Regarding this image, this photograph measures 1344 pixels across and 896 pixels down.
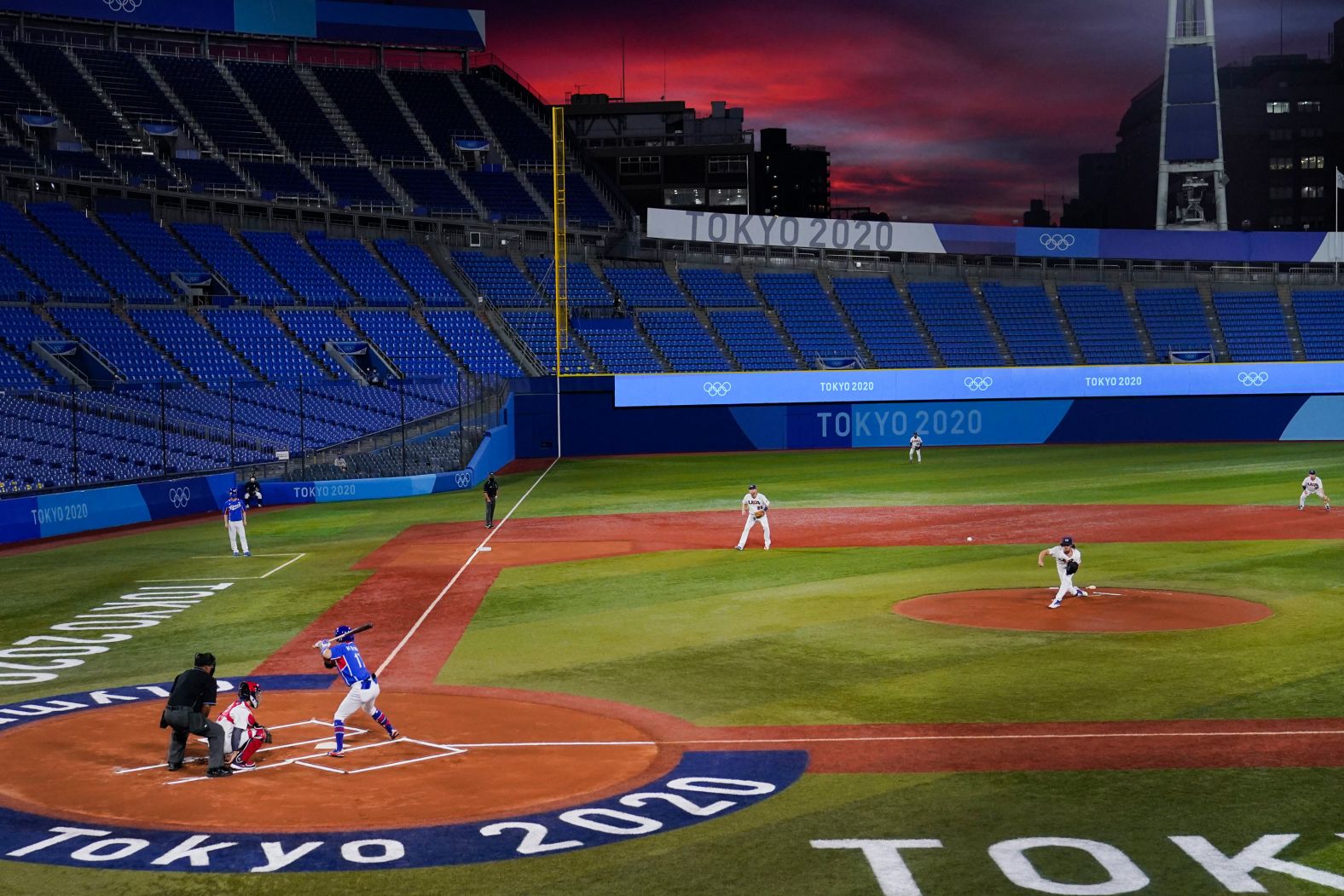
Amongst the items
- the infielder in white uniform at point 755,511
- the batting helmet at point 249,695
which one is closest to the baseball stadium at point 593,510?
the batting helmet at point 249,695

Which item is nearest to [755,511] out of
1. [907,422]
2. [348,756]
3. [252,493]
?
[252,493]

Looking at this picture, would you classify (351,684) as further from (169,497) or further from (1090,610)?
(169,497)

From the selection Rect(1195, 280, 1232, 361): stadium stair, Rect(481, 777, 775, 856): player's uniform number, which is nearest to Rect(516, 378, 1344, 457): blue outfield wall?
Rect(1195, 280, 1232, 361): stadium stair

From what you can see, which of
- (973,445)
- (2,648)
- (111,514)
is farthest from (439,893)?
(973,445)

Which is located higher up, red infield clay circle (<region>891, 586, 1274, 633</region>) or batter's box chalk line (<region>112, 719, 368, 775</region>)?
red infield clay circle (<region>891, 586, 1274, 633</region>)

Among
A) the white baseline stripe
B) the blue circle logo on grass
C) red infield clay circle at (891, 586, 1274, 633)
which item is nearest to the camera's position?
the blue circle logo on grass

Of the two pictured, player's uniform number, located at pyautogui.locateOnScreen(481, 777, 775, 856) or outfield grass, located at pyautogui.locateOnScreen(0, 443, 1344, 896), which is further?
player's uniform number, located at pyautogui.locateOnScreen(481, 777, 775, 856)

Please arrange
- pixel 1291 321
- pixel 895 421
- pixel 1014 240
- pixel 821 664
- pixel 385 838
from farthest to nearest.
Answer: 1. pixel 1014 240
2. pixel 1291 321
3. pixel 895 421
4. pixel 821 664
5. pixel 385 838

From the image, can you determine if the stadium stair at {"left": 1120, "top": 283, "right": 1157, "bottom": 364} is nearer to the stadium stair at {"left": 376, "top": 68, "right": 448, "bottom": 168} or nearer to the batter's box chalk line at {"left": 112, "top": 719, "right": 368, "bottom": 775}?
the stadium stair at {"left": 376, "top": 68, "right": 448, "bottom": 168}
